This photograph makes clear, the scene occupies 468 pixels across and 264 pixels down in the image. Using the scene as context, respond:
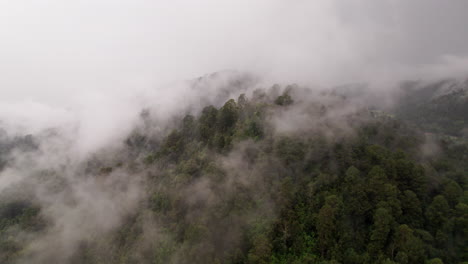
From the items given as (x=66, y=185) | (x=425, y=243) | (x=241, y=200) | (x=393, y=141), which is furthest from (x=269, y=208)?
(x=66, y=185)

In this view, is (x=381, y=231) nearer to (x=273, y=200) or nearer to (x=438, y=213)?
(x=438, y=213)

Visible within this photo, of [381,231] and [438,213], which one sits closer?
[381,231]

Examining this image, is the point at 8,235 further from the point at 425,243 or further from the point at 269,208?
the point at 425,243

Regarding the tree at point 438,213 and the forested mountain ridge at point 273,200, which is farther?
the forested mountain ridge at point 273,200

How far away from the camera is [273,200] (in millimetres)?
54688

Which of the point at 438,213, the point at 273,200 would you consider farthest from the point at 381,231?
the point at 273,200

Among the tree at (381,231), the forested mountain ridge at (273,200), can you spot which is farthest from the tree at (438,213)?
the tree at (381,231)

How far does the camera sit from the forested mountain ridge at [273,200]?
44.3 meters

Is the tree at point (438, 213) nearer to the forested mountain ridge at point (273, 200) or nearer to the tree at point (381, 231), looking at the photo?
the forested mountain ridge at point (273, 200)

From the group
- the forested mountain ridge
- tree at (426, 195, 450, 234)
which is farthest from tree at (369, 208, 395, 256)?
tree at (426, 195, 450, 234)

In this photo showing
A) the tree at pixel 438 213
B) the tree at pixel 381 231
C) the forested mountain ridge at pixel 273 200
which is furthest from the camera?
the forested mountain ridge at pixel 273 200

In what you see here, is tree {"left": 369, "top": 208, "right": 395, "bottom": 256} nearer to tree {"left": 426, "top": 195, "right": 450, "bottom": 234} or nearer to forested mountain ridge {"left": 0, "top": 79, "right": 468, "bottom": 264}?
forested mountain ridge {"left": 0, "top": 79, "right": 468, "bottom": 264}

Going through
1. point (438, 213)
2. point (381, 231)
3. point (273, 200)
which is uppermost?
point (273, 200)

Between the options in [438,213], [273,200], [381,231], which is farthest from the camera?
[273,200]
